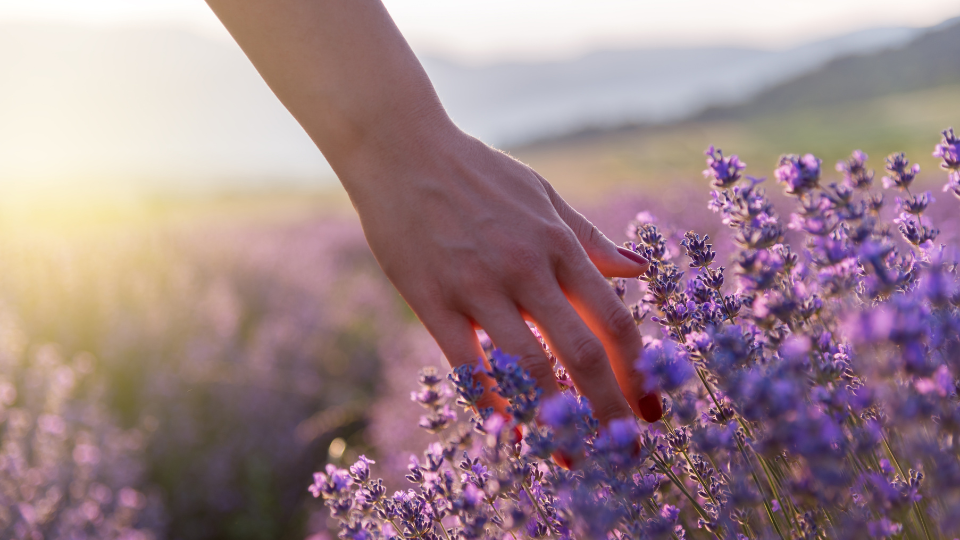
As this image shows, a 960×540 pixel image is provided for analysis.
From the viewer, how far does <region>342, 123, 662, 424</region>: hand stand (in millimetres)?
1331

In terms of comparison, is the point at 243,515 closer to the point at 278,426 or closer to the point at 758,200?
the point at 278,426

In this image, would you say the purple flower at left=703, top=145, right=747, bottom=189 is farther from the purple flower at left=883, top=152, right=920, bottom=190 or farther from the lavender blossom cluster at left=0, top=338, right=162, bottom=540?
the lavender blossom cluster at left=0, top=338, right=162, bottom=540

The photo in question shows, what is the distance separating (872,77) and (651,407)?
37.3 metres

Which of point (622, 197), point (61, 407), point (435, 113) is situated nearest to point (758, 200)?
point (435, 113)

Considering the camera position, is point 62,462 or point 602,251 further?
→ point 62,462

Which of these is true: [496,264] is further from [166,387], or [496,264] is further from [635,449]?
[166,387]

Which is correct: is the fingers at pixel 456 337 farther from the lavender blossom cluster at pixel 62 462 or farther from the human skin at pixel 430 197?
the lavender blossom cluster at pixel 62 462

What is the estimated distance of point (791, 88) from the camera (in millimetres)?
34656

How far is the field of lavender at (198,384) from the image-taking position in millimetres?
2834

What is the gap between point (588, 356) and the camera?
1299 mm

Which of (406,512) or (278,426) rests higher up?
(406,512)

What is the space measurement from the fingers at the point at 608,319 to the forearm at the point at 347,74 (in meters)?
0.48

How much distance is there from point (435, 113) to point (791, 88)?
39020 millimetres

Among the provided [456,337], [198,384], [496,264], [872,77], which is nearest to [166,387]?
[198,384]
